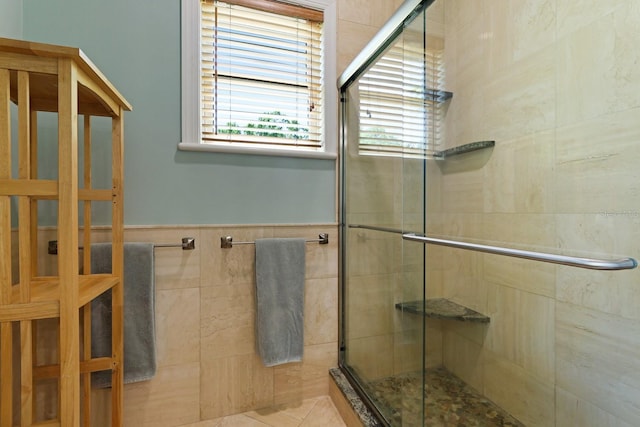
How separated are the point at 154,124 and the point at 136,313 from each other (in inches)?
32.7

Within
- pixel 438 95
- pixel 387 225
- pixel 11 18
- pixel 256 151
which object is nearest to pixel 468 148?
pixel 438 95

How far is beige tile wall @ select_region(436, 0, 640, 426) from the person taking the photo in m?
0.88

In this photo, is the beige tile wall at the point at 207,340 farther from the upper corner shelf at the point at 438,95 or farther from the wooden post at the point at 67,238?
the upper corner shelf at the point at 438,95

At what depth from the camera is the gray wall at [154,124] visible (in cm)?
118

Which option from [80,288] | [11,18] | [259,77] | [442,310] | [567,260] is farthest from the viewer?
[259,77]

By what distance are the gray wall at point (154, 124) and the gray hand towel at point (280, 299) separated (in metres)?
0.17

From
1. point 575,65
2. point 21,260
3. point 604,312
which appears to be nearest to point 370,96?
point 575,65

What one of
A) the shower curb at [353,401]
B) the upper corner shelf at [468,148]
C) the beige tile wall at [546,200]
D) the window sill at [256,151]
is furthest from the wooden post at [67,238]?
the upper corner shelf at [468,148]

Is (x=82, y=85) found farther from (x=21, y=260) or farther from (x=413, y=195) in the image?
(x=413, y=195)

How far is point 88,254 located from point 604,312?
1.85 metres

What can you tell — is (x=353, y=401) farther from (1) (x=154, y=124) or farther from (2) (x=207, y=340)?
(1) (x=154, y=124)

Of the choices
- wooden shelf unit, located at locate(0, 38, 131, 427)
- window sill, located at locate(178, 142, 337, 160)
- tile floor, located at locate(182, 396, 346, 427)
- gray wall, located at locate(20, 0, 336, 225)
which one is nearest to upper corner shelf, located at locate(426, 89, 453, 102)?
window sill, located at locate(178, 142, 337, 160)

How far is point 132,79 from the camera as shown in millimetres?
1246

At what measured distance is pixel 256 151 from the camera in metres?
1.38
